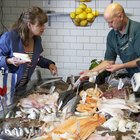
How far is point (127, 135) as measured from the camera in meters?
1.94

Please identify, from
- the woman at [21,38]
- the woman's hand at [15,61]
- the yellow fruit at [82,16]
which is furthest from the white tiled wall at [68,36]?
the woman's hand at [15,61]

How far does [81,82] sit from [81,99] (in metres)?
0.42

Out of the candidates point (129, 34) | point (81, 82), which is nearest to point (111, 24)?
point (129, 34)

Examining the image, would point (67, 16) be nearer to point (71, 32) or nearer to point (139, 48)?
point (71, 32)

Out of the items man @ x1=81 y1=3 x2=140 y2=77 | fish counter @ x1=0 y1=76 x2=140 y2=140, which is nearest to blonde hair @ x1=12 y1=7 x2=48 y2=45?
fish counter @ x1=0 y1=76 x2=140 y2=140

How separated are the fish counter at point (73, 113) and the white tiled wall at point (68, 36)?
6.22 feet

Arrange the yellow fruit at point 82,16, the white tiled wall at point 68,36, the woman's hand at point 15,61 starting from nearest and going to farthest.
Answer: the woman's hand at point 15,61, the yellow fruit at point 82,16, the white tiled wall at point 68,36

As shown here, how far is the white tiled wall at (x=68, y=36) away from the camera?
4855 millimetres

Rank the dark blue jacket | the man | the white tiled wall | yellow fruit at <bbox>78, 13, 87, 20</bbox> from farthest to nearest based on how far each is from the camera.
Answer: the white tiled wall
the man
yellow fruit at <bbox>78, 13, 87, 20</bbox>
the dark blue jacket

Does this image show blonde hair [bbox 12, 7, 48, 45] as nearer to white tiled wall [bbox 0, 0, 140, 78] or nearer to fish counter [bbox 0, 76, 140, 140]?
fish counter [bbox 0, 76, 140, 140]

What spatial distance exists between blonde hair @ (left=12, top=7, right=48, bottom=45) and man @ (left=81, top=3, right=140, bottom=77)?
27.7 inches

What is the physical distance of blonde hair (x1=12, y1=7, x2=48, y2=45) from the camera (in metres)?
2.79

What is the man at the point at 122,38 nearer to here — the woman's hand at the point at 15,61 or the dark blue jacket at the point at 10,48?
the dark blue jacket at the point at 10,48

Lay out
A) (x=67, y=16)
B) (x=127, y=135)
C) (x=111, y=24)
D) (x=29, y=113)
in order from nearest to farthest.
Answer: (x=127, y=135)
(x=29, y=113)
(x=111, y=24)
(x=67, y=16)
